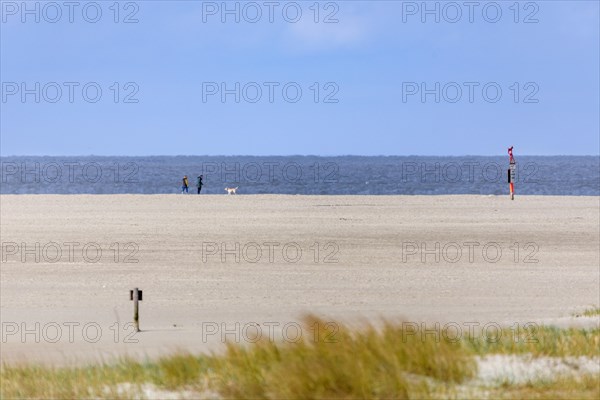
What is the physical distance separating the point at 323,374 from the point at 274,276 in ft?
Answer: 41.7

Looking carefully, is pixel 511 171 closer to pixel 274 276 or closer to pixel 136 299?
pixel 274 276

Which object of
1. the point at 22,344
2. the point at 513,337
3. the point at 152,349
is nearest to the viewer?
the point at 513,337

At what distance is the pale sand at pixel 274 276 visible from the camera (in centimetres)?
1574

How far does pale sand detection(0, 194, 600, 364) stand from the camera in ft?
51.6

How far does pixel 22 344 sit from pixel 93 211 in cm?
2606

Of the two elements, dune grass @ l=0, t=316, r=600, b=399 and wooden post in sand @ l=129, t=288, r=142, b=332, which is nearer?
dune grass @ l=0, t=316, r=600, b=399

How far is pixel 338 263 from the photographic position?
77.3 ft

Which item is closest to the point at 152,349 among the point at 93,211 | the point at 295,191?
the point at 93,211

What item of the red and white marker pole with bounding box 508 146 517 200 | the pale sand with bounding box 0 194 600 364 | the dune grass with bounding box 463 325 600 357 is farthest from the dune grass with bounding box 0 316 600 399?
the red and white marker pole with bounding box 508 146 517 200

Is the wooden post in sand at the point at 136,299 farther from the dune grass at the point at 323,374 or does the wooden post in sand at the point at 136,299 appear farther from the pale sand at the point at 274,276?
the dune grass at the point at 323,374

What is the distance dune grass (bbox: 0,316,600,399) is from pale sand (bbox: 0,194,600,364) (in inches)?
88.4

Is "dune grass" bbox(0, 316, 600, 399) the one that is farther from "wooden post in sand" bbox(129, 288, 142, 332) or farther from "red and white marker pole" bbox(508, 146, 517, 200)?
"red and white marker pole" bbox(508, 146, 517, 200)

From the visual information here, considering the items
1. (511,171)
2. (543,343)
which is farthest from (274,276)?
(511,171)

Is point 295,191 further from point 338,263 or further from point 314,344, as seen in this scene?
point 314,344
